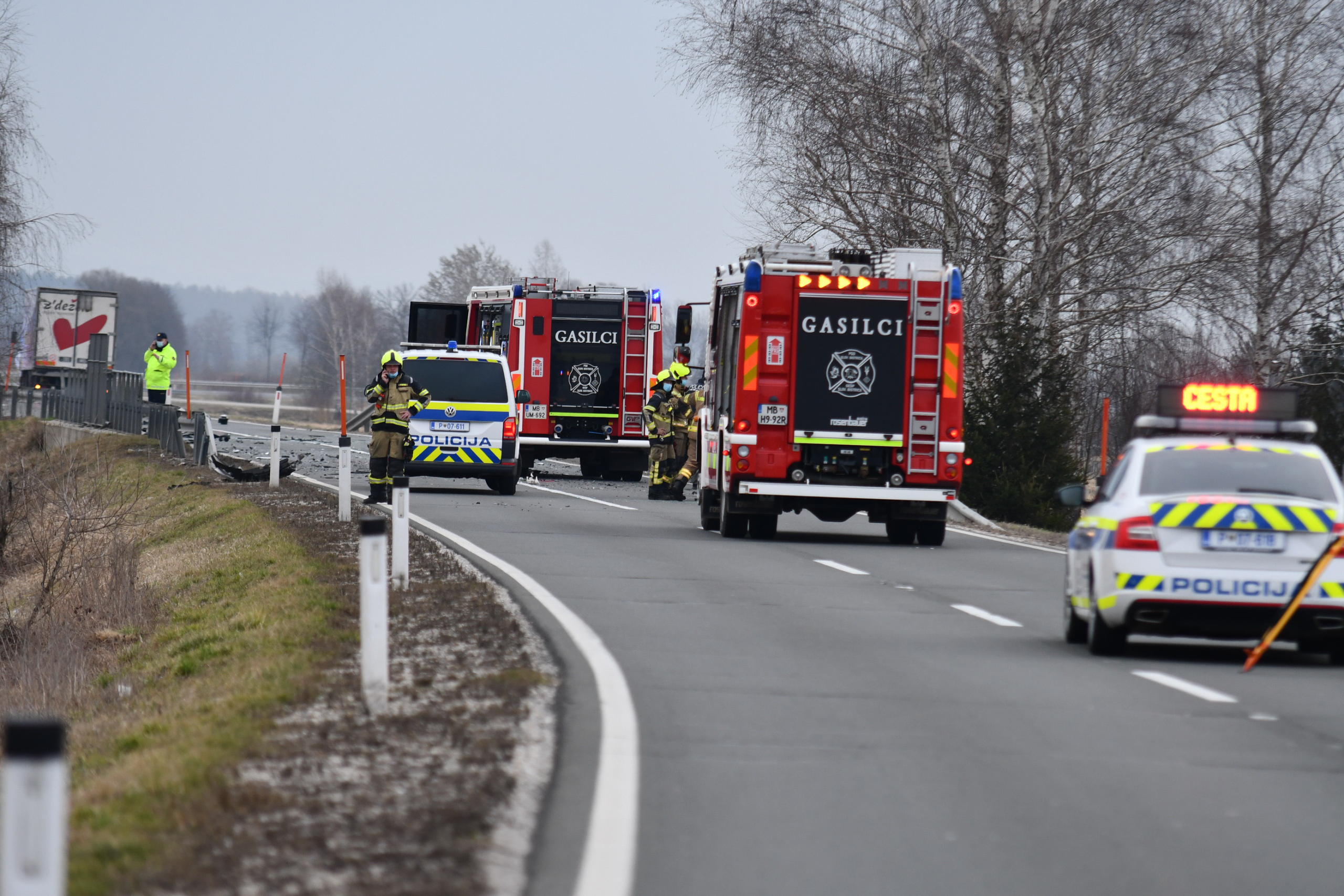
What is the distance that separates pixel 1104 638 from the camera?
11016 millimetres

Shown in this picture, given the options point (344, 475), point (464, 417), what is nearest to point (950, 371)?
point (344, 475)

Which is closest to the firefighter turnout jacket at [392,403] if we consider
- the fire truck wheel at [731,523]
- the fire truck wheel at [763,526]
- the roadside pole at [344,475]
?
the roadside pole at [344,475]

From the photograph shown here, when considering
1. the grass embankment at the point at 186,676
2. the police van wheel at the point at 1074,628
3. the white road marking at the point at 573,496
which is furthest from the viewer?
the white road marking at the point at 573,496

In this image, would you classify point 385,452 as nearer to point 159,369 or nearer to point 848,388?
point 848,388

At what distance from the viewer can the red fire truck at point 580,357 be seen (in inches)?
1252

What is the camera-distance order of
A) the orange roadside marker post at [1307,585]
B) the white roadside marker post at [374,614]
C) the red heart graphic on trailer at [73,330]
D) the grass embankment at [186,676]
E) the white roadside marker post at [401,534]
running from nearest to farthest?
the grass embankment at [186,676] → the white roadside marker post at [374,614] → the orange roadside marker post at [1307,585] → the white roadside marker post at [401,534] → the red heart graphic on trailer at [73,330]

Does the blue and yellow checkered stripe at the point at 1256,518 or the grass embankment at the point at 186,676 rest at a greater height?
the blue and yellow checkered stripe at the point at 1256,518

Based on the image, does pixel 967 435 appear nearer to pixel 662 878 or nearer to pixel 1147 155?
pixel 1147 155

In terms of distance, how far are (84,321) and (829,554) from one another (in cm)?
3824

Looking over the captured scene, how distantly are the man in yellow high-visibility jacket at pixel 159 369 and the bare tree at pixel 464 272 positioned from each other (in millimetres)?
81525

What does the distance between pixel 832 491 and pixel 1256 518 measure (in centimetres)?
900

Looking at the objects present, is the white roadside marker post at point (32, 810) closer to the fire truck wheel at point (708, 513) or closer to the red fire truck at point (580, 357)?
the fire truck wheel at point (708, 513)

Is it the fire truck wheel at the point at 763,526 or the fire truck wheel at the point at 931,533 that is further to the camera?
the fire truck wheel at the point at 763,526

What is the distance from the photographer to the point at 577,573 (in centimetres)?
1523
